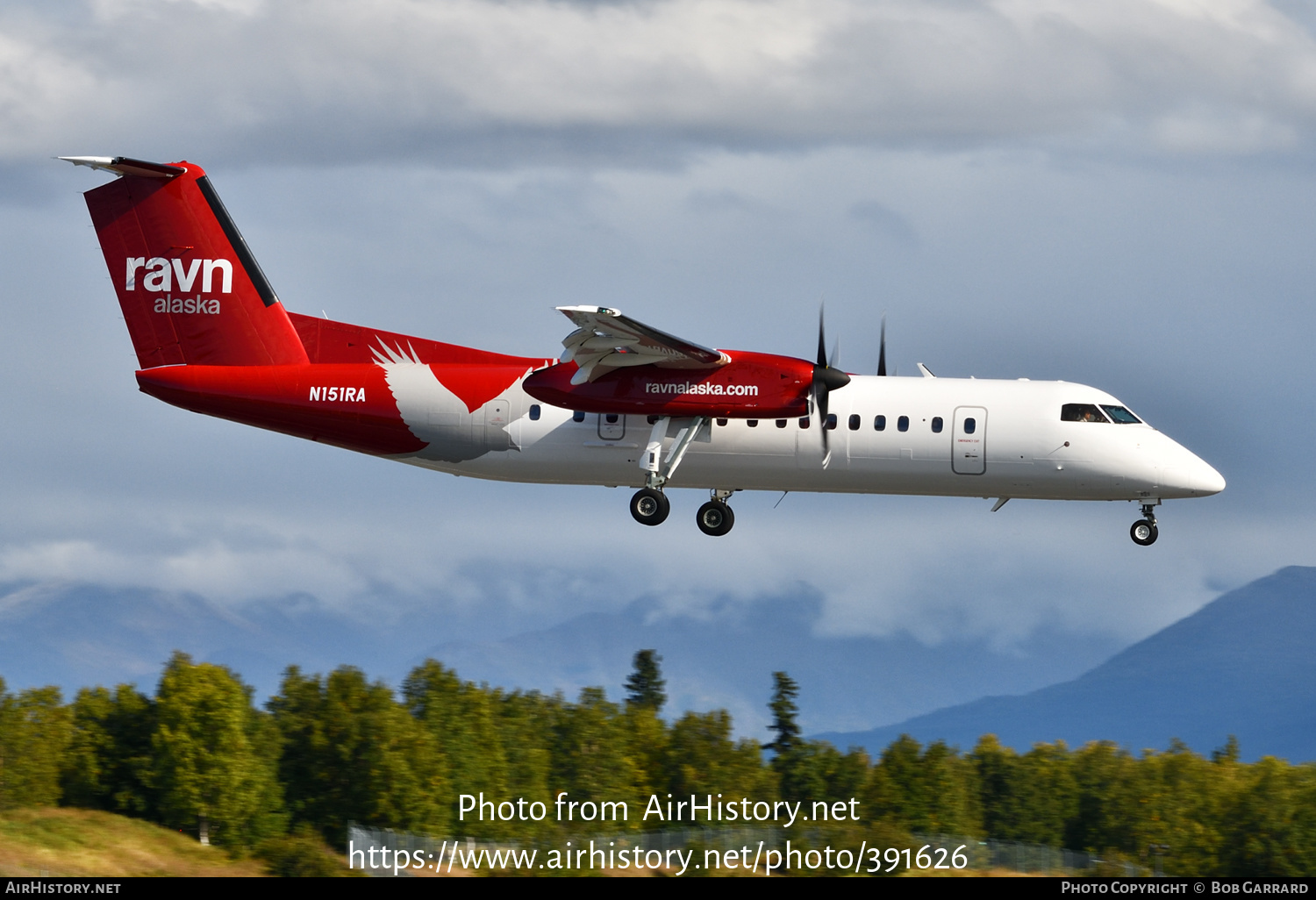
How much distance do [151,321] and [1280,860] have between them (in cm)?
5948

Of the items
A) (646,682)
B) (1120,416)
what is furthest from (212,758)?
(646,682)

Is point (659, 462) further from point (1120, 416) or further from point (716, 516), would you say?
point (1120, 416)

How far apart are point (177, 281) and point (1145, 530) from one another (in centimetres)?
2083

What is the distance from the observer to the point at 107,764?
210ft

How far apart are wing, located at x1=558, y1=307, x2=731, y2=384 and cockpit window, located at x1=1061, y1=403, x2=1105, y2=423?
677 cm

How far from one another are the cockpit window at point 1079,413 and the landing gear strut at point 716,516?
7.00m

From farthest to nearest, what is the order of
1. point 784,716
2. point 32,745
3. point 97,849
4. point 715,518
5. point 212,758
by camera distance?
point 784,716
point 32,745
point 212,758
point 97,849
point 715,518

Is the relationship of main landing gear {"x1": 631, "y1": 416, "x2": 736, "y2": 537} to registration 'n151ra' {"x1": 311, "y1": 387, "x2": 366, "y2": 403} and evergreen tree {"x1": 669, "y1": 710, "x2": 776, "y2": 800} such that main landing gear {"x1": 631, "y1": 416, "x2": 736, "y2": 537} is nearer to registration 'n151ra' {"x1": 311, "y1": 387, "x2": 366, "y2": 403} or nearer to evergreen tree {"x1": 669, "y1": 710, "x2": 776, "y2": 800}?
registration 'n151ra' {"x1": 311, "y1": 387, "x2": 366, "y2": 403}

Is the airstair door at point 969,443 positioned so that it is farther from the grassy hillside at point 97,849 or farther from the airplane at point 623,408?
the grassy hillside at point 97,849

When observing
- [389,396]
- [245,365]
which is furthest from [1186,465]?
[245,365]

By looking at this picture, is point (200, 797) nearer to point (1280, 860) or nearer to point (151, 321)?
point (151, 321)

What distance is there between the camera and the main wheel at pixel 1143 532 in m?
32.3

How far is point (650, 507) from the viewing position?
32781mm

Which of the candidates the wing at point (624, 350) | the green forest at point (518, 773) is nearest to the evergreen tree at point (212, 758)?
the green forest at point (518, 773)
